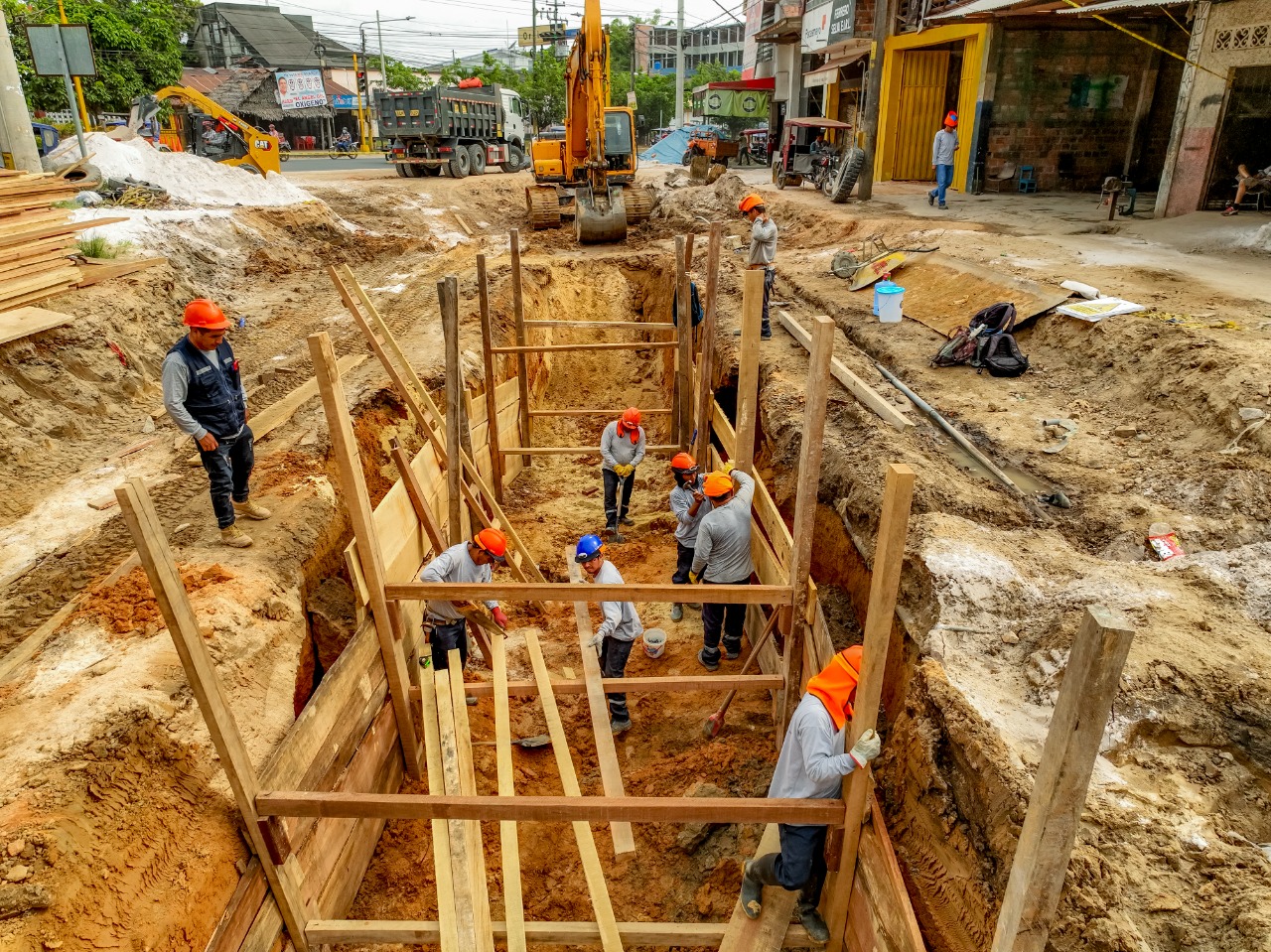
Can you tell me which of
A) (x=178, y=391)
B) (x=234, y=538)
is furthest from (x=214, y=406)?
(x=234, y=538)

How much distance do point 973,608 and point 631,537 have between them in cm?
529

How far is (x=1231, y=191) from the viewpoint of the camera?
1287cm

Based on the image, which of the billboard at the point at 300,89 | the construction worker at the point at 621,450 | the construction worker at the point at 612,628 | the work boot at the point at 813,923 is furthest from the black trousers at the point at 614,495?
the billboard at the point at 300,89

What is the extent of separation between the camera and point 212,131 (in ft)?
70.4

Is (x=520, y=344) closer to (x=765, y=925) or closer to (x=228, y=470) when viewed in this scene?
(x=228, y=470)

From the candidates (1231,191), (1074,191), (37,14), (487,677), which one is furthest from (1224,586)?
(37,14)

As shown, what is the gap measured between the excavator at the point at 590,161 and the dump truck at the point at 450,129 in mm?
7148

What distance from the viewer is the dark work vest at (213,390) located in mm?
5199

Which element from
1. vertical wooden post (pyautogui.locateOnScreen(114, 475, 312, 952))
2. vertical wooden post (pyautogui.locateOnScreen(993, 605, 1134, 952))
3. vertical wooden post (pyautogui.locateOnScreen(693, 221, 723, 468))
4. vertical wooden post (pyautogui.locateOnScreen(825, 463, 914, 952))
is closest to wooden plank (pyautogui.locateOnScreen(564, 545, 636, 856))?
vertical wooden post (pyautogui.locateOnScreen(825, 463, 914, 952))

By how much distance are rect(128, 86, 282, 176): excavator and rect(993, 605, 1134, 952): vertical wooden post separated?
21.7m

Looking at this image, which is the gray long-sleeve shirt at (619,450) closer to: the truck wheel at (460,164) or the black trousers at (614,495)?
the black trousers at (614,495)

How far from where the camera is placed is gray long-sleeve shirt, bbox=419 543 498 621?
18.3ft

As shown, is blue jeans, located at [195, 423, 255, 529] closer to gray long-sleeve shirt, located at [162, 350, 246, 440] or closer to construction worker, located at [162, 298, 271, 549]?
construction worker, located at [162, 298, 271, 549]

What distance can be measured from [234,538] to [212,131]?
20.6m
